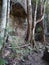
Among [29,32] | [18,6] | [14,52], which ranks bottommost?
[14,52]

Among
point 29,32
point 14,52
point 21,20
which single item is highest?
point 21,20

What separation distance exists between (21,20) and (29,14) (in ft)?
4.96

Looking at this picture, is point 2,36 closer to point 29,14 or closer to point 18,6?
point 29,14

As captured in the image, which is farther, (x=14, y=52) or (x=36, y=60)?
(x=36, y=60)

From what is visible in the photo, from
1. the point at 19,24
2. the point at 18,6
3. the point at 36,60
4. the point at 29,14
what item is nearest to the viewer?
the point at 36,60

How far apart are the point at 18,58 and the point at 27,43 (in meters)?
2.00

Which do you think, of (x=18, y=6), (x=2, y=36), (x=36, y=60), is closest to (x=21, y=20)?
(x=18, y=6)

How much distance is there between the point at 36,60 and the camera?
6855 mm

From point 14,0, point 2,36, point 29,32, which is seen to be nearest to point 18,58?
point 2,36

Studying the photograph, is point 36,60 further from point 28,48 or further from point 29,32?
point 29,32

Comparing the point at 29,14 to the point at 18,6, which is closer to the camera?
the point at 29,14

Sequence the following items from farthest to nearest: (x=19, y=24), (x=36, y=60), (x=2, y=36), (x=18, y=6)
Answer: (x=19, y=24), (x=18, y=6), (x=36, y=60), (x=2, y=36)

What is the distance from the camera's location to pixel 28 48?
7.27 m

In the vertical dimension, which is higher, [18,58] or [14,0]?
[14,0]
